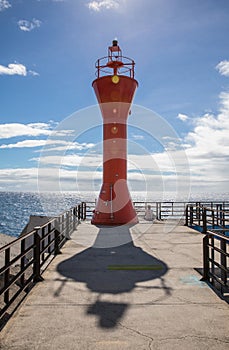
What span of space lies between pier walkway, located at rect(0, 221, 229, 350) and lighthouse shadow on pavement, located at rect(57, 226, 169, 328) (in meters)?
0.01

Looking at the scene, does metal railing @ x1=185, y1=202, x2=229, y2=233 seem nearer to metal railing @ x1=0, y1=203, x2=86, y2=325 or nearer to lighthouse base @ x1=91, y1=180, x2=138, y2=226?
lighthouse base @ x1=91, y1=180, x2=138, y2=226

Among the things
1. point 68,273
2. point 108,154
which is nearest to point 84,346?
point 68,273

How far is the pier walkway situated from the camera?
3809mm

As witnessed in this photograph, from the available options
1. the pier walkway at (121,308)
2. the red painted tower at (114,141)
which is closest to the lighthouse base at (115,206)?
the red painted tower at (114,141)

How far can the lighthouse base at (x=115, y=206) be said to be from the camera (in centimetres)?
1501

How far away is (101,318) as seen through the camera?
4.47m

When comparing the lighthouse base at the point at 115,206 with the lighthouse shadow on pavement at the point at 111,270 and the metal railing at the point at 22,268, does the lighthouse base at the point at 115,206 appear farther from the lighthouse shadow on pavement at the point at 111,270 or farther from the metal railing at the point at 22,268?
the lighthouse shadow on pavement at the point at 111,270

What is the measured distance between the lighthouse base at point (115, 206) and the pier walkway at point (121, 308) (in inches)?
239

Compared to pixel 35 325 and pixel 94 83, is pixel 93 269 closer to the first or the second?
pixel 35 325

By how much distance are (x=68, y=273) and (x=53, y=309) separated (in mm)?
2162

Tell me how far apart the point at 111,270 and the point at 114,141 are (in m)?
9.12

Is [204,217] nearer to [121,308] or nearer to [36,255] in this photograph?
[36,255]

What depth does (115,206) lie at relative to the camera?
15.0 metres

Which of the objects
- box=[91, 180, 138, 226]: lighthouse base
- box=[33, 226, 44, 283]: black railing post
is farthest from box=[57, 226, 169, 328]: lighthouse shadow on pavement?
box=[91, 180, 138, 226]: lighthouse base
